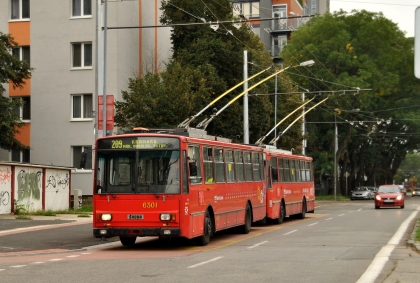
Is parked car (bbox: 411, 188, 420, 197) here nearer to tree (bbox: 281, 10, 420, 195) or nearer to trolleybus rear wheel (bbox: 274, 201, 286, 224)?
tree (bbox: 281, 10, 420, 195)

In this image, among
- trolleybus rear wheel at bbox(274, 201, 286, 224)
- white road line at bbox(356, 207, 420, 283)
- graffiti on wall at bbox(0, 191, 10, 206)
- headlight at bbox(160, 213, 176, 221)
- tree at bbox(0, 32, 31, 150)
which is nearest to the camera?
white road line at bbox(356, 207, 420, 283)

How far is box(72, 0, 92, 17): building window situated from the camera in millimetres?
44375

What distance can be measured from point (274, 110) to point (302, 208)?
71.6 ft

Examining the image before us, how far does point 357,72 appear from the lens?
66.4m

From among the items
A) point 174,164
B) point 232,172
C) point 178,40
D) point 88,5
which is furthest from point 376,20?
point 174,164

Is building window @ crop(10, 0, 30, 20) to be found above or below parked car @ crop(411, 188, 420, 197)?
above

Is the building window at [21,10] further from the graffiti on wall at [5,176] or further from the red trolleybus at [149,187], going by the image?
the red trolleybus at [149,187]

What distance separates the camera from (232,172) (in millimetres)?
23141

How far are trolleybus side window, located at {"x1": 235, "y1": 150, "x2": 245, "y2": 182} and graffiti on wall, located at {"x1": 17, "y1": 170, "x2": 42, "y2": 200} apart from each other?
11471mm

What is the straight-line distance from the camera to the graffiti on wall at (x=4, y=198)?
31.0m

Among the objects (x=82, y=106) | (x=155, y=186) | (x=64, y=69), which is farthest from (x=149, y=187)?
(x=64, y=69)

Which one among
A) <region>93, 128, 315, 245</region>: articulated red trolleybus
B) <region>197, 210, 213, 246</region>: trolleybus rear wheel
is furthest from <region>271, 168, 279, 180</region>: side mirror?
<region>197, 210, 213, 246</region>: trolleybus rear wheel

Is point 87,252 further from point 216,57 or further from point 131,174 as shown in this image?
point 216,57

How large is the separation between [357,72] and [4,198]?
135 ft
